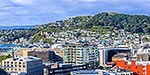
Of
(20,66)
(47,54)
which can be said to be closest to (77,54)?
(47,54)

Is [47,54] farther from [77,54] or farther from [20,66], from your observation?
[20,66]

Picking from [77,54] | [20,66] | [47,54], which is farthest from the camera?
[47,54]

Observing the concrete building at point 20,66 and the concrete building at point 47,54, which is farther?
the concrete building at point 47,54

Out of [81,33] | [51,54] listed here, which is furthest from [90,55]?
[81,33]

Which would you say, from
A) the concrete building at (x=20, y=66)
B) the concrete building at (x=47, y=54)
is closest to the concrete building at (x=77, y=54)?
the concrete building at (x=47, y=54)

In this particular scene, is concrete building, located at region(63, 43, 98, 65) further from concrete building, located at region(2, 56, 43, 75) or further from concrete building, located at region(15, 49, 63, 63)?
concrete building, located at region(2, 56, 43, 75)

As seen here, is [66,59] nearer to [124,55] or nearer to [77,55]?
[77,55]

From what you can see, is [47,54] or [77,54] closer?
[77,54]

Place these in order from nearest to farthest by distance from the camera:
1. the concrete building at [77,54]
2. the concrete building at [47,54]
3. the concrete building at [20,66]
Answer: the concrete building at [20,66] < the concrete building at [77,54] < the concrete building at [47,54]

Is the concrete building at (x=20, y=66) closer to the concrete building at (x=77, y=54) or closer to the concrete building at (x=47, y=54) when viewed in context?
the concrete building at (x=47, y=54)

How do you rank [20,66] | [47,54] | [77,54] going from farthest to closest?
[47,54]
[77,54]
[20,66]

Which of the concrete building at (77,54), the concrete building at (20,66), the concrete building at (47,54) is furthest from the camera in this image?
the concrete building at (47,54)
